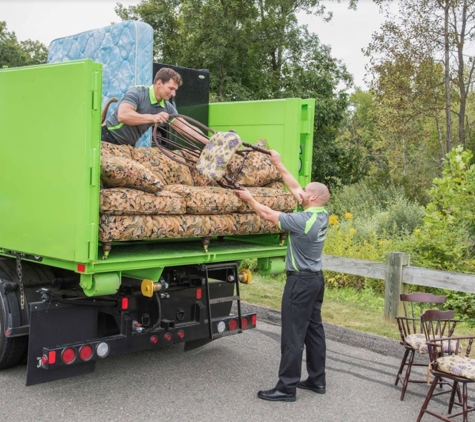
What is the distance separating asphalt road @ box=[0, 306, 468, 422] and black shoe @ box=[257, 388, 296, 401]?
4 cm

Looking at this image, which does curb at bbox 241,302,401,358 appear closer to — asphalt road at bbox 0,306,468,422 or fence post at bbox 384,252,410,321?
asphalt road at bbox 0,306,468,422

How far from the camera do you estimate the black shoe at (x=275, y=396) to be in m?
4.68

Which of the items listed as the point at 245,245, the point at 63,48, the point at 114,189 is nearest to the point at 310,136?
the point at 245,245

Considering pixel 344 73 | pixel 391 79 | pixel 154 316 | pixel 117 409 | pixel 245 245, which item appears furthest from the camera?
pixel 344 73

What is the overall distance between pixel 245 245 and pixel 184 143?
4.51 feet

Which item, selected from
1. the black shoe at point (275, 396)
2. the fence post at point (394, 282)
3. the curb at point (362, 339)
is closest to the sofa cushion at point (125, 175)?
the black shoe at point (275, 396)

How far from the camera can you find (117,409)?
445 centimetres

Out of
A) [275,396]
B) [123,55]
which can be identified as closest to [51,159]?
[275,396]

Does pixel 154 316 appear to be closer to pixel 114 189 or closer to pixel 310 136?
pixel 114 189

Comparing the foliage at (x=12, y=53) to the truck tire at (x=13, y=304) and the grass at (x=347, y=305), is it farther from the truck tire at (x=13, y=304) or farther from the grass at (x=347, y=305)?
the truck tire at (x=13, y=304)

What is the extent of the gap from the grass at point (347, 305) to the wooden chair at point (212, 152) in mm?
2272

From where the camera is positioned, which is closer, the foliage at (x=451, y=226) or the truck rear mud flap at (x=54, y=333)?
the truck rear mud flap at (x=54, y=333)

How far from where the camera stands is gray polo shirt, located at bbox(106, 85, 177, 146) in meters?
5.63

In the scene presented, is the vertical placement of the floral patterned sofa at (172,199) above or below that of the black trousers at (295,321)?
above
